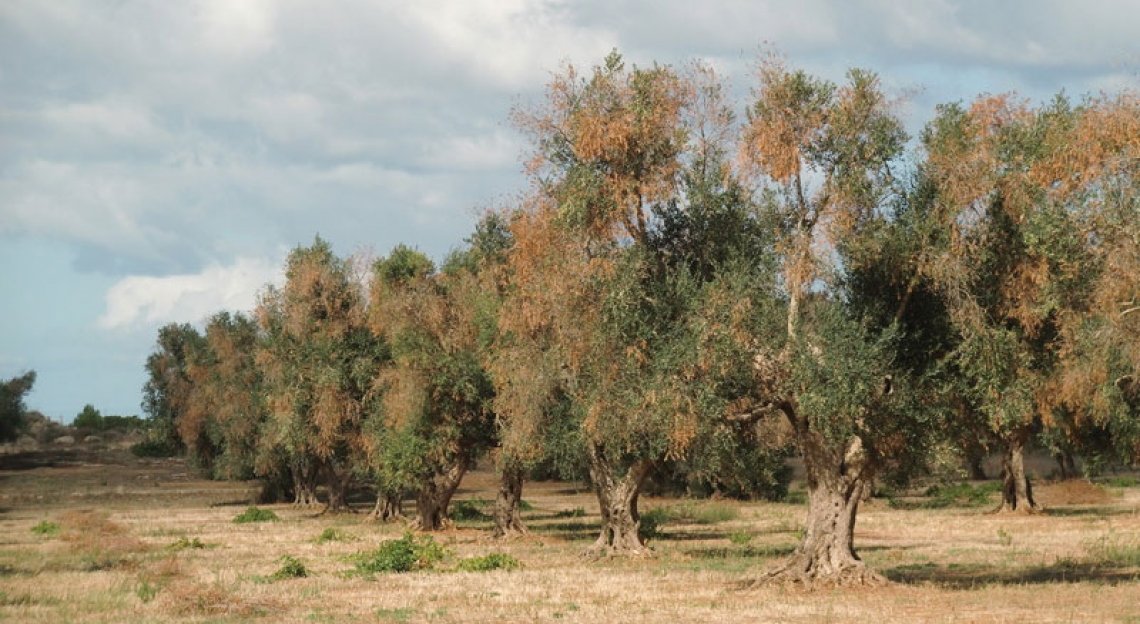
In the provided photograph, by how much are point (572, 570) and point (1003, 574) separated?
38.3ft

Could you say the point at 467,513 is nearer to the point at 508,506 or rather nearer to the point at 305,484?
the point at 508,506

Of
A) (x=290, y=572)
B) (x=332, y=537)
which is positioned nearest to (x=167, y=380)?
(x=332, y=537)

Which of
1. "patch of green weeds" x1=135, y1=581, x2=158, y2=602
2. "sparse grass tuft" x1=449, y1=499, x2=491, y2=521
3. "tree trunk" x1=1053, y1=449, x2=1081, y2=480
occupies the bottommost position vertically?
"patch of green weeds" x1=135, y1=581, x2=158, y2=602

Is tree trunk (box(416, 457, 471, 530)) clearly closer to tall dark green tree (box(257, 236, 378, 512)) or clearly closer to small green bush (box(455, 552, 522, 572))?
tall dark green tree (box(257, 236, 378, 512))

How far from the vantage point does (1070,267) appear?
2788 centimetres

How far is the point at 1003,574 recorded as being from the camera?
3316 cm

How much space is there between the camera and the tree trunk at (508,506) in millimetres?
50031

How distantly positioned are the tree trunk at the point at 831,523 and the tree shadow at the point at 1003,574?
124 inches

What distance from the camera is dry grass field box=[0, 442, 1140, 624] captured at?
25812 millimetres

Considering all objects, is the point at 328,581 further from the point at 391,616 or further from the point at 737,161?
the point at 737,161

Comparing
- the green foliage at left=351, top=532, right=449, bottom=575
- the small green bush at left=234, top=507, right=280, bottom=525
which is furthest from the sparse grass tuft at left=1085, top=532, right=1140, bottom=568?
the small green bush at left=234, top=507, right=280, bottom=525

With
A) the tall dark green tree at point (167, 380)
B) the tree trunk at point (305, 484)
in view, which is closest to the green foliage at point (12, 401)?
the tall dark green tree at point (167, 380)

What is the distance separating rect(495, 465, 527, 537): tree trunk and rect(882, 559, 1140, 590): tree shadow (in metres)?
18.5

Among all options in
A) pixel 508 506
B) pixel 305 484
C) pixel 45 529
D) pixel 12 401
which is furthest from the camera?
pixel 12 401
